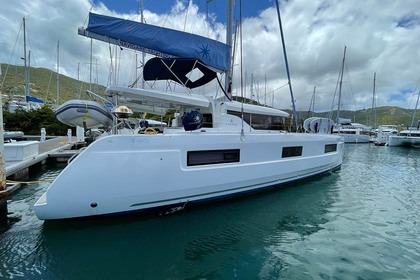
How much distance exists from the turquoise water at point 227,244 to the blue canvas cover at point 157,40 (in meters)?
3.99

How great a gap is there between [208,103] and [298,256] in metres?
4.21

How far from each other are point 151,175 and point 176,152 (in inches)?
26.4

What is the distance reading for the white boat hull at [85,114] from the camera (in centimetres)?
578

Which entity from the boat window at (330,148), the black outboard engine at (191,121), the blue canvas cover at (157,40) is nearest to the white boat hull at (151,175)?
the black outboard engine at (191,121)

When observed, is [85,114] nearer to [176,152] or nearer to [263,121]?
[176,152]

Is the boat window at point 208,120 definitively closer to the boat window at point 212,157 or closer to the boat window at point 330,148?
the boat window at point 212,157

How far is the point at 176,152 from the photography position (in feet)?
15.2

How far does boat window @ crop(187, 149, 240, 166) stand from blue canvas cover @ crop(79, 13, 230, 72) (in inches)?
103

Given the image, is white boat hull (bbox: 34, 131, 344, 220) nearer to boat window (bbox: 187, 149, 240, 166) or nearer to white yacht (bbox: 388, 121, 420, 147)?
boat window (bbox: 187, 149, 240, 166)

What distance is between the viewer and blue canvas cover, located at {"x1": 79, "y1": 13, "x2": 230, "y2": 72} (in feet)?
17.3

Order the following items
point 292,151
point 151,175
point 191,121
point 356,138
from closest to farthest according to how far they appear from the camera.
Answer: point 151,175, point 191,121, point 292,151, point 356,138

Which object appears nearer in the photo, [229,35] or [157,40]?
[157,40]

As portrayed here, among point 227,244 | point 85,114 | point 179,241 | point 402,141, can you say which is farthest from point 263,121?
point 402,141

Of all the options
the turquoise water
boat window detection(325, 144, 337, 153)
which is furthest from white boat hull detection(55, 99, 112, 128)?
boat window detection(325, 144, 337, 153)
